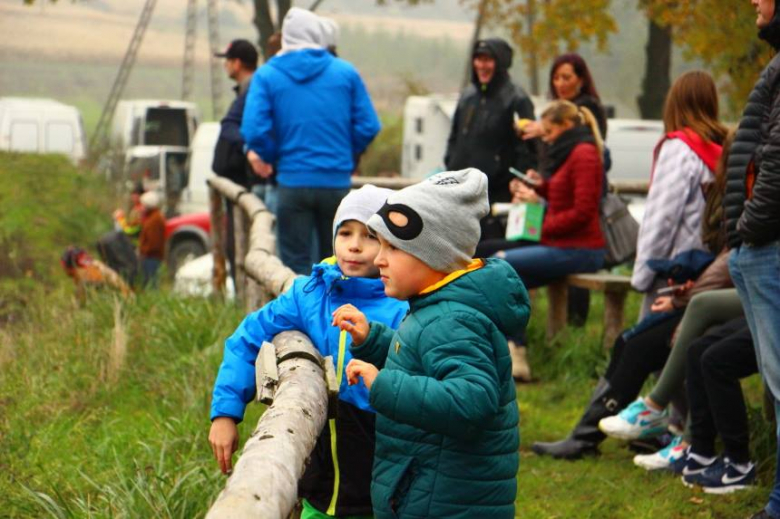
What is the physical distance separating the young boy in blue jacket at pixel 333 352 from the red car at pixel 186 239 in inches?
719

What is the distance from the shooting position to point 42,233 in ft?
65.8

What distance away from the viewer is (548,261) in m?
8.68

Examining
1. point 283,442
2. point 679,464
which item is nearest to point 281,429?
point 283,442

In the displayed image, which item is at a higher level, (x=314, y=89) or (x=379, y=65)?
(x=314, y=89)

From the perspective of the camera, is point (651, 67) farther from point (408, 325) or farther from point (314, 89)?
point (408, 325)

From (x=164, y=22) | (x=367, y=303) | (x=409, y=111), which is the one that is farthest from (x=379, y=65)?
(x=367, y=303)

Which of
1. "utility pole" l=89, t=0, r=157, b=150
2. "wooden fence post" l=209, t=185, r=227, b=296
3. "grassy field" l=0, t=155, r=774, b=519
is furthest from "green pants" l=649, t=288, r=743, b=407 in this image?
"utility pole" l=89, t=0, r=157, b=150

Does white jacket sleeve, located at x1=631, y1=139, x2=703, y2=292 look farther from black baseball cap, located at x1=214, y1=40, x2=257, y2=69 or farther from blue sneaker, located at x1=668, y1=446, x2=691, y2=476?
Answer: black baseball cap, located at x1=214, y1=40, x2=257, y2=69

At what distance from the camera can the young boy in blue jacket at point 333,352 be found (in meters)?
4.05

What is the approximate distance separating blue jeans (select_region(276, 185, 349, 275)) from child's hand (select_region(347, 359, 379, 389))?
4.97m

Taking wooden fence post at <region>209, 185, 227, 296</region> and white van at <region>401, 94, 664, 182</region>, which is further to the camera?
white van at <region>401, 94, 664, 182</region>

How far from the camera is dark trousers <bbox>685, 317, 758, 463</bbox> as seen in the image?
6059 mm

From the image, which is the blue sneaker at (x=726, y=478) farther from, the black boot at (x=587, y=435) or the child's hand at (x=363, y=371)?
the child's hand at (x=363, y=371)

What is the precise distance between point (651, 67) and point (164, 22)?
66095 mm
